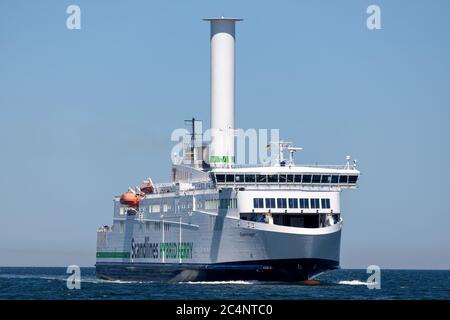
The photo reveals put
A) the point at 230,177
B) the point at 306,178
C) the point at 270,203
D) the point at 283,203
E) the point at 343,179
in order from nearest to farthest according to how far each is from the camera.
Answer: the point at 283,203 < the point at 270,203 < the point at 306,178 < the point at 230,177 < the point at 343,179

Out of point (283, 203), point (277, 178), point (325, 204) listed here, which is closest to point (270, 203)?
point (283, 203)

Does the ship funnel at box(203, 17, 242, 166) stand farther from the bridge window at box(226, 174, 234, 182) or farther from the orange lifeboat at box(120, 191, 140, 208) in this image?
the bridge window at box(226, 174, 234, 182)

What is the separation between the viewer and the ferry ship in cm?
6800

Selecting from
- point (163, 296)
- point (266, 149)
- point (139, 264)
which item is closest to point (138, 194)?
point (139, 264)

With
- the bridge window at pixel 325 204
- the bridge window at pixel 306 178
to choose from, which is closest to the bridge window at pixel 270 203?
the bridge window at pixel 306 178

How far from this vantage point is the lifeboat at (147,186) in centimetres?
8538

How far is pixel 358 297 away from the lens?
61125 mm

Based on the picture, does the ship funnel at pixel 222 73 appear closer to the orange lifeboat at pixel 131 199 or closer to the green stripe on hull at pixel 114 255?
the orange lifeboat at pixel 131 199

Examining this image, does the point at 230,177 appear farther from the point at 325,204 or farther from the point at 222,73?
the point at 222,73

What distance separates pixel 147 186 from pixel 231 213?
683 inches

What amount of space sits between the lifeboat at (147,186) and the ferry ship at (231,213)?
665mm

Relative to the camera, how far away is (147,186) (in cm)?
8600

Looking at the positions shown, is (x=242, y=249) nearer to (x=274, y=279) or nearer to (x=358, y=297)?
(x=274, y=279)
